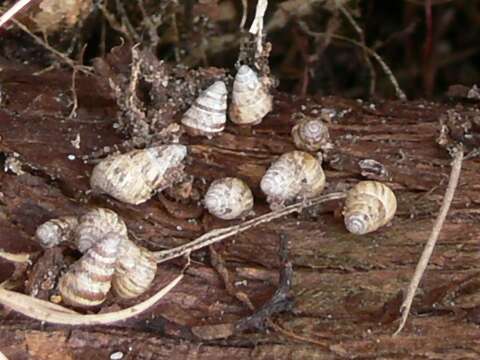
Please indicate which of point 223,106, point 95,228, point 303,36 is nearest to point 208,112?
point 223,106

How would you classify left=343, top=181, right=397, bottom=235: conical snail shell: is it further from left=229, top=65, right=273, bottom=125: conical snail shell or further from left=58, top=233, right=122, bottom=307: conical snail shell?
left=58, top=233, right=122, bottom=307: conical snail shell

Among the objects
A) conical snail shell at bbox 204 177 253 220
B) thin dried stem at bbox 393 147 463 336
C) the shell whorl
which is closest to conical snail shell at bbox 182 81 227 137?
conical snail shell at bbox 204 177 253 220

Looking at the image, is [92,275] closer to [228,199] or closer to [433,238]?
[228,199]

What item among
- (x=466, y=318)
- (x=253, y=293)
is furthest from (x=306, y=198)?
(x=466, y=318)

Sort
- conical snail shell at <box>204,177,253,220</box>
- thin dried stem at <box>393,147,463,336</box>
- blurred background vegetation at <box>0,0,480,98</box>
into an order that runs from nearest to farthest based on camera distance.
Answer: thin dried stem at <box>393,147,463,336</box> → conical snail shell at <box>204,177,253,220</box> → blurred background vegetation at <box>0,0,480,98</box>

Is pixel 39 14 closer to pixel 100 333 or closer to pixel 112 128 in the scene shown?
pixel 112 128

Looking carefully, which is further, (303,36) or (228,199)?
(303,36)
